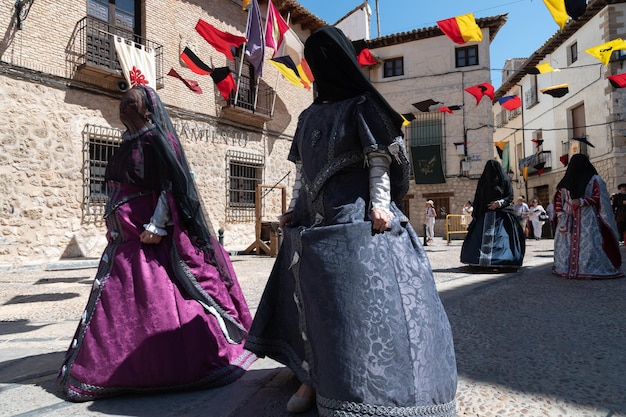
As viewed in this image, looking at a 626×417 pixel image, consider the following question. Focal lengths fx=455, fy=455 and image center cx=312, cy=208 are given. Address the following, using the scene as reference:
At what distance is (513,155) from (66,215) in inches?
1004

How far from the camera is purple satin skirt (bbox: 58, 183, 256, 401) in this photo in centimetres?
214

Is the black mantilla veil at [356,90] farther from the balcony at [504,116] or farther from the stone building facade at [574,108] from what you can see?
the balcony at [504,116]

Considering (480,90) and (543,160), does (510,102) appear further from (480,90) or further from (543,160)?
(543,160)

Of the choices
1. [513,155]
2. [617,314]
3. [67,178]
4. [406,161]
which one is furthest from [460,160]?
[406,161]

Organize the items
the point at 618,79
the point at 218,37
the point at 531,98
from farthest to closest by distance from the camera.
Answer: the point at 531,98 → the point at 618,79 → the point at 218,37

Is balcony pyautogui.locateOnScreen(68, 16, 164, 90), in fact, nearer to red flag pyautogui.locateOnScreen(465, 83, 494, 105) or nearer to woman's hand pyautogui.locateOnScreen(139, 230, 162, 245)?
woman's hand pyautogui.locateOnScreen(139, 230, 162, 245)

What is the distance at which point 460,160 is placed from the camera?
68.1 ft

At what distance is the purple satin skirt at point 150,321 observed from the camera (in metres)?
2.14

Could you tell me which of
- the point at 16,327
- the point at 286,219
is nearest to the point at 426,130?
the point at 16,327

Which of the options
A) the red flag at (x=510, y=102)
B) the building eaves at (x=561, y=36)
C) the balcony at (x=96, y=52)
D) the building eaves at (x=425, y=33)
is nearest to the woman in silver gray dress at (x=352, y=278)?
the balcony at (x=96, y=52)

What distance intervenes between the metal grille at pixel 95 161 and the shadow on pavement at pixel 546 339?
330 inches

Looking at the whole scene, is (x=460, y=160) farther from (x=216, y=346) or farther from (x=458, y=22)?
(x=216, y=346)

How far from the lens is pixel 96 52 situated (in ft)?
34.0

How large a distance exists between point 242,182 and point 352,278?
41.4ft
